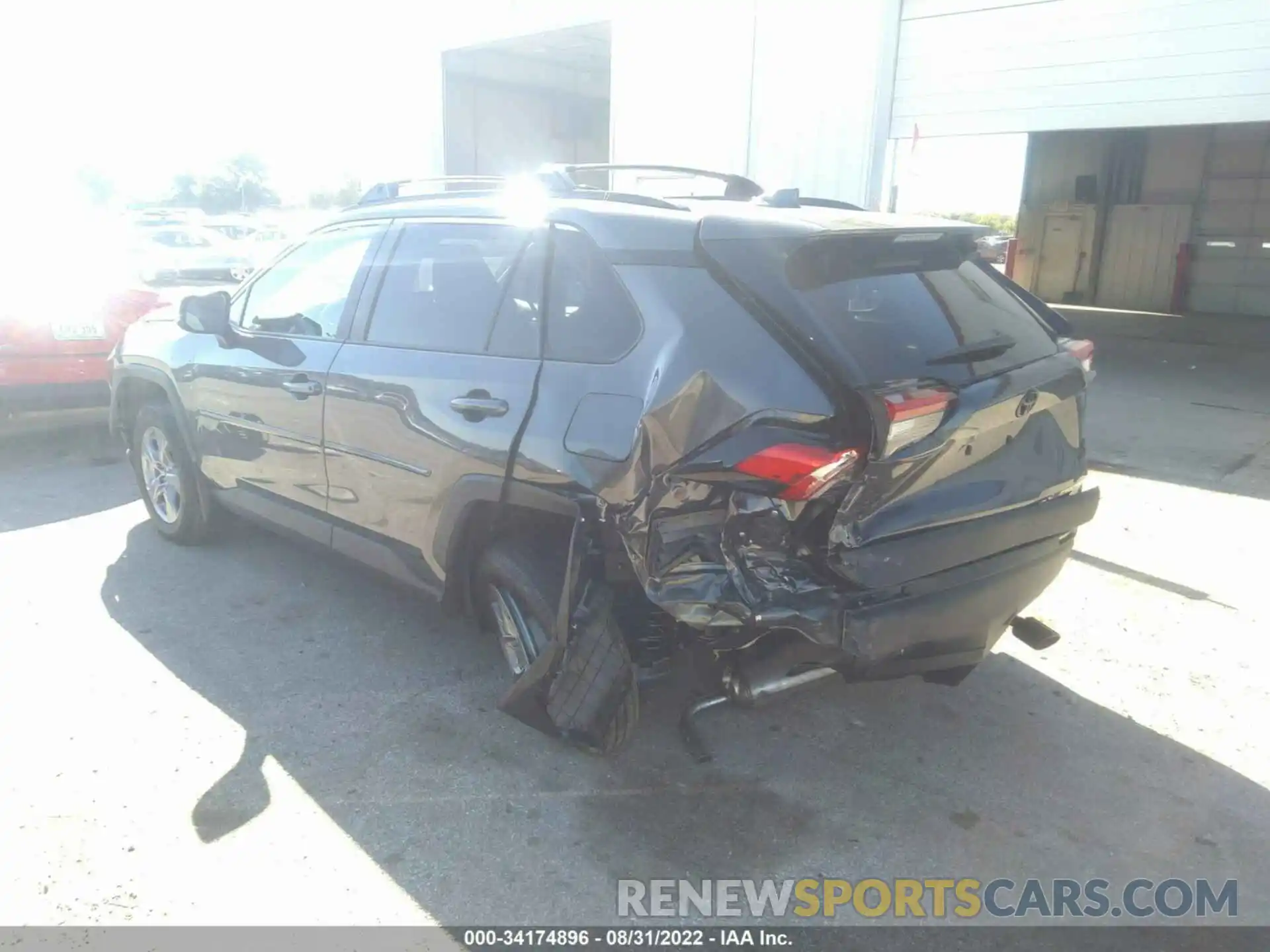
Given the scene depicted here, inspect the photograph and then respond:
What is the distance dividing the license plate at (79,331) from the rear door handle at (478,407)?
495 centimetres

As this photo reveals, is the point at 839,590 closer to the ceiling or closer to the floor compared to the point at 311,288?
closer to the floor

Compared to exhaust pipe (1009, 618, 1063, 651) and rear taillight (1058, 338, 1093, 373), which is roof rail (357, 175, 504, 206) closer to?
rear taillight (1058, 338, 1093, 373)

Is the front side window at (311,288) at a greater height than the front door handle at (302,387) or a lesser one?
greater

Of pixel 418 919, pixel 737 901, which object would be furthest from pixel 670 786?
pixel 418 919

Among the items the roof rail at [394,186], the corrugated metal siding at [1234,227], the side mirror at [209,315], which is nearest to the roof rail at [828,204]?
the roof rail at [394,186]

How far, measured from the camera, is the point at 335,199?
77438 mm

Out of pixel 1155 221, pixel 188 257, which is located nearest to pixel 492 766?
pixel 188 257

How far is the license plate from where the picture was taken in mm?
6684

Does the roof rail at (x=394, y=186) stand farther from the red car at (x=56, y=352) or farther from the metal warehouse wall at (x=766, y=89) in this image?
the metal warehouse wall at (x=766, y=89)

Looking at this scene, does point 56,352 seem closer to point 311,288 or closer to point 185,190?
point 311,288

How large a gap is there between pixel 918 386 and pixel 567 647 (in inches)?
50.1

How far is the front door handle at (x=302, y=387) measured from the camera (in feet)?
12.5

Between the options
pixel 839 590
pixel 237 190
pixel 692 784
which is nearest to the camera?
pixel 839 590

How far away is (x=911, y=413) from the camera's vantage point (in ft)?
7.99
